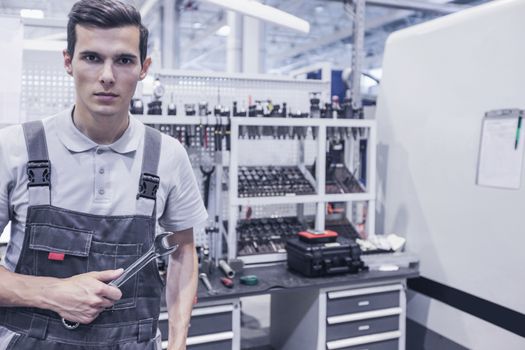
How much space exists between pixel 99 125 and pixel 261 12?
3.69 feet

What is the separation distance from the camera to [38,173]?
39.0 inches

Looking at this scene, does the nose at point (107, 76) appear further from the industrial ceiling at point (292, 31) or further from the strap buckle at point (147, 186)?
the industrial ceiling at point (292, 31)

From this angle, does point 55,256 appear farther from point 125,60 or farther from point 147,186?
point 125,60

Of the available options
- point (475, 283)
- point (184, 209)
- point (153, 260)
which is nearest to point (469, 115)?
point (475, 283)

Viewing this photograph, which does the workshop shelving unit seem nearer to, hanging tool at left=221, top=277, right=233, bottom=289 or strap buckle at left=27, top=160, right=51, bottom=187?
hanging tool at left=221, top=277, right=233, bottom=289

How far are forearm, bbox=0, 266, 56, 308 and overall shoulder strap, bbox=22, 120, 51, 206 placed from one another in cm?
15

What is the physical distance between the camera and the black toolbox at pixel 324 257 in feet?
7.09

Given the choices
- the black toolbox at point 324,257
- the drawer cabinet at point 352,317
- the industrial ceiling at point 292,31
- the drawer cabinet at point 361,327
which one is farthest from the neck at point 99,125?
the industrial ceiling at point 292,31

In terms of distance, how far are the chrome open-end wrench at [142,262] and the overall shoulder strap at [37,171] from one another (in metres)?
0.22

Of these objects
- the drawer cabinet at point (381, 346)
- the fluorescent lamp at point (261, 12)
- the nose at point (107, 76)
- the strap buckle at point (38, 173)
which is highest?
the fluorescent lamp at point (261, 12)

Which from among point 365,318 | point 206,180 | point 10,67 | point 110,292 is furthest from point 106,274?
point 365,318

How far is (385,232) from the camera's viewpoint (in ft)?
9.06

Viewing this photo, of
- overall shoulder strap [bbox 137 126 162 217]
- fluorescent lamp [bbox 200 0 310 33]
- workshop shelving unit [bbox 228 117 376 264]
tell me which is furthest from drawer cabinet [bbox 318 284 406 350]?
overall shoulder strap [bbox 137 126 162 217]

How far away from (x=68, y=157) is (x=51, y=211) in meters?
0.12
